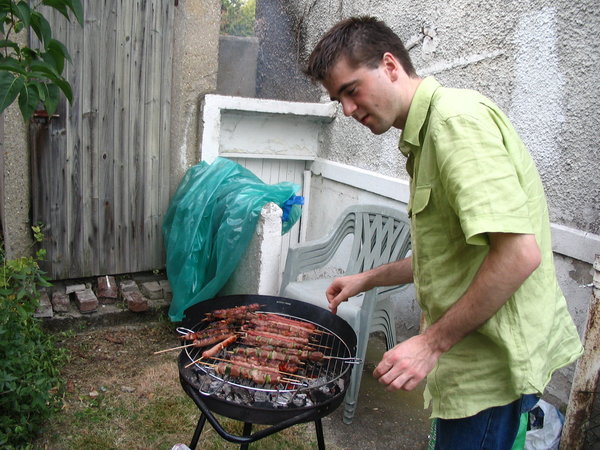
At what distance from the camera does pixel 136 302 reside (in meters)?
4.90

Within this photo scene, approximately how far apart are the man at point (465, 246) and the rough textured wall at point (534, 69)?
1.77 meters

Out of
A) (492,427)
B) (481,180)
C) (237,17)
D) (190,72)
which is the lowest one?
(492,427)

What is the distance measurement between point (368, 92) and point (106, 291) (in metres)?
3.91

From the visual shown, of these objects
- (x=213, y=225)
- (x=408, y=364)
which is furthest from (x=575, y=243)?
(x=213, y=225)

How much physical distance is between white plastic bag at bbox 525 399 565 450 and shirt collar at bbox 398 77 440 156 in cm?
218

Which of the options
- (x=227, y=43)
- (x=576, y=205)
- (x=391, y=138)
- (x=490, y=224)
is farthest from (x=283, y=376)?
(x=227, y=43)

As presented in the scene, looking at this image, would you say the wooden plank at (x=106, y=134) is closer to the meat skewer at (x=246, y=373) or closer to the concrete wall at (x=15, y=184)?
the concrete wall at (x=15, y=184)

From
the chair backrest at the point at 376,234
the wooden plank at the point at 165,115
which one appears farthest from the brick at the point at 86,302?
the chair backrest at the point at 376,234

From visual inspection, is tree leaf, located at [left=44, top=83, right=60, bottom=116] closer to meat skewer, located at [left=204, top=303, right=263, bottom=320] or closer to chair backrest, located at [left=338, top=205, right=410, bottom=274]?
meat skewer, located at [left=204, top=303, right=263, bottom=320]

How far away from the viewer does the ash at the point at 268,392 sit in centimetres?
217

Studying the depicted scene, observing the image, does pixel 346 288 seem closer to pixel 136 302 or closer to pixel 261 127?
pixel 136 302

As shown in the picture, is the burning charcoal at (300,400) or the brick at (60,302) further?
the brick at (60,302)

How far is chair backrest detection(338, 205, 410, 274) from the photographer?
4215mm

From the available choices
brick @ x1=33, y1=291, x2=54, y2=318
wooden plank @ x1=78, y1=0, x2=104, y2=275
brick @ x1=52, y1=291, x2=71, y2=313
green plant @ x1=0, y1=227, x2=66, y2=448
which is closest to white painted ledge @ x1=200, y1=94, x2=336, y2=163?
wooden plank @ x1=78, y1=0, x2=104, y2=275
